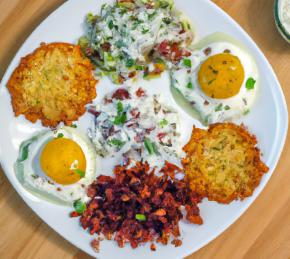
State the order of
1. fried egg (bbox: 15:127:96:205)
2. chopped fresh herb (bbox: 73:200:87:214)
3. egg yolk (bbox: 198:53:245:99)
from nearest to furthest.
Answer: egg yolk (bbox: 198:53:245:99)
fried egg (bbox: 15:127:96:205)
chopped fresh herb (bbox: 73:200:87:214)

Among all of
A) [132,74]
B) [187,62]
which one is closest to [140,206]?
[132,74]

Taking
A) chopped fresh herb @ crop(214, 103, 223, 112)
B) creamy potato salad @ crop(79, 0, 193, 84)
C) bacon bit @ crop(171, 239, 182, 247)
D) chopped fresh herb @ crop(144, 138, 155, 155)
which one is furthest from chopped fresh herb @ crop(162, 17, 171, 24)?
bacon bit @ crop(171, 239, 182, 247)

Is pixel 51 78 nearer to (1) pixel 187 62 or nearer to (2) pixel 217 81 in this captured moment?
(1) pixel 187 62

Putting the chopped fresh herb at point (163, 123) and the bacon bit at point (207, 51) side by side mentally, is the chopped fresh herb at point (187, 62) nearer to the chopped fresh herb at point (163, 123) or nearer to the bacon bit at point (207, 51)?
the bacon bit at point (207, 51)

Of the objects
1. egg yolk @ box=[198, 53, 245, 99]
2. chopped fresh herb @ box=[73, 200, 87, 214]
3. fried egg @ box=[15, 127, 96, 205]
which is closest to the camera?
egg yolk @ box=[198, 53, 245, 99]

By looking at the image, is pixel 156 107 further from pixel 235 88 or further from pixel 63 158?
pixel 63 158

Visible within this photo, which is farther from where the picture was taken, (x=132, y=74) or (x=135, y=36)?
(x=132, y=74)

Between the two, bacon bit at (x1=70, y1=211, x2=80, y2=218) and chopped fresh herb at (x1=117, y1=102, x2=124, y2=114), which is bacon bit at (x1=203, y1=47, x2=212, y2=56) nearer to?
chopped fresh herb at (x1=117, y1=102, x2=124, y2=114)
